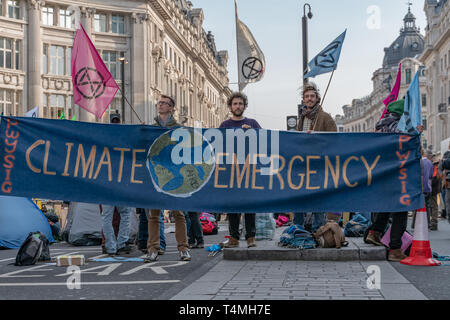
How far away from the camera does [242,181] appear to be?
24.6 feet

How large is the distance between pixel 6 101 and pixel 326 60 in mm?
34495

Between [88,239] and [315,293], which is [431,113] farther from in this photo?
[315,293]

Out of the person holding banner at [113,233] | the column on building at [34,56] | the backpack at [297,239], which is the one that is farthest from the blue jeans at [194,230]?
the column on building at [34,56]

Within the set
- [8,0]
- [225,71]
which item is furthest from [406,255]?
[225,71]

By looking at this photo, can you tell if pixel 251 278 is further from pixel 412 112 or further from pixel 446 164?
pixel 446 164

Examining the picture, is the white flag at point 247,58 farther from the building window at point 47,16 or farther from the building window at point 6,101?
the building window at point 47,16

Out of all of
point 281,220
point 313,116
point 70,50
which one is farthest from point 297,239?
point 70,50

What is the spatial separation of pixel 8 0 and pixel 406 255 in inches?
1562

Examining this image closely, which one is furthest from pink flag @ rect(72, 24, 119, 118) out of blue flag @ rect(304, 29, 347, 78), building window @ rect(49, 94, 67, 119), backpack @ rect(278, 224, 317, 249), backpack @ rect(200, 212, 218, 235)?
building window @ rect(49, 94, 67, 119)

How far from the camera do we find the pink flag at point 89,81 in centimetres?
895

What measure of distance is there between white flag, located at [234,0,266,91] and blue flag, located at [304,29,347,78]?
4.25 m

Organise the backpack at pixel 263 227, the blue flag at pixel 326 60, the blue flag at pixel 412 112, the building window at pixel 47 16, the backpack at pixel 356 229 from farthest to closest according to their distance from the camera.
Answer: the building window at pixel 47 16 < the blue flag at pixel 326 60 < the backpack at pixel 356 229 < the backpack at pixel 263 227 < the blue flag at pixel 412 112

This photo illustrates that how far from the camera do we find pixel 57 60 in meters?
43.9

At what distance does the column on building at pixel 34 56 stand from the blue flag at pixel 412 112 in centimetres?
3711
